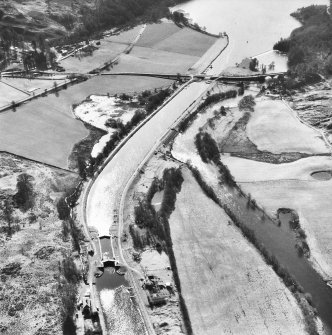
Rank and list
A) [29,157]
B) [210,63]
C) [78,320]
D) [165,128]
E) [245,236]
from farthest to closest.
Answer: [210,63]
[165,128]
[29,157]
[245,236]
[78,320]

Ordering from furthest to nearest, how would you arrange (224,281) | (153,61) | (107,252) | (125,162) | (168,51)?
(168,51) → (153,61) → (125,162) → (107,252) → (224,281)

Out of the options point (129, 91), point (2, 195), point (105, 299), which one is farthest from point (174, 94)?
point (105, 299)

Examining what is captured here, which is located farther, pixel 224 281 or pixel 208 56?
pixel 208 56

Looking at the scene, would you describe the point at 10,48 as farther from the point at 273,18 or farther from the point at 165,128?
the point at 273,18

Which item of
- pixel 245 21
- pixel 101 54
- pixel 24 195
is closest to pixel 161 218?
pixel 24 195

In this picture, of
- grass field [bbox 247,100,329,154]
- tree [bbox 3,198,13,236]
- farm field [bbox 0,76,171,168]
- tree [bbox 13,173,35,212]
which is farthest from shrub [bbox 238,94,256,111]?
tree [bbox 3,198,13,236]

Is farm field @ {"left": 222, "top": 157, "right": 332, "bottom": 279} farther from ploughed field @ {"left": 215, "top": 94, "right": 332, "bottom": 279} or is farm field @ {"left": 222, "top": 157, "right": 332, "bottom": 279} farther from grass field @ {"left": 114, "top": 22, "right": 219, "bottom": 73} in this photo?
grass field @ {"left": 114, "top": 22, "right": 219, "bottom": 73}

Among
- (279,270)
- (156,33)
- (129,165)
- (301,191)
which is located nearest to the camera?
(279,270)

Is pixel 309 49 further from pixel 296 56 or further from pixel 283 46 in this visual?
pixel 283 46
